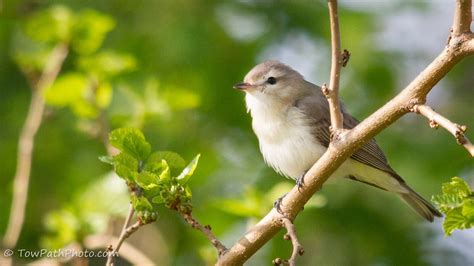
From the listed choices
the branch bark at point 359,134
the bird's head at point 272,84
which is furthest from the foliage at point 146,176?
the bird's head at point 272,84

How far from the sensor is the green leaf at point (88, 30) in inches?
179

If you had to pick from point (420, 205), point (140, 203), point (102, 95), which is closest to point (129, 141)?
point (140, 203)

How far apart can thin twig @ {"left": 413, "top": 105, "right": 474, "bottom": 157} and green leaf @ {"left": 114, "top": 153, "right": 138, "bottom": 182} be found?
0.98 m

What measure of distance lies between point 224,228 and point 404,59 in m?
2.66

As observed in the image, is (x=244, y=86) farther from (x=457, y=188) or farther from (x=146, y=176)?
(x=457, y=188)

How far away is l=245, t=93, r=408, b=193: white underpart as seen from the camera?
171 inches

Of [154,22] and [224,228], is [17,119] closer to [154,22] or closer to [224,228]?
[154,22]

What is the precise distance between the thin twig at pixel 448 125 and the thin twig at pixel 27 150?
7.32 feet

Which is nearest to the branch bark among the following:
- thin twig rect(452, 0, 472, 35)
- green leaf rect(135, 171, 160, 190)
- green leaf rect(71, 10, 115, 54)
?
thin twig rect(452, 0, 472, 35)

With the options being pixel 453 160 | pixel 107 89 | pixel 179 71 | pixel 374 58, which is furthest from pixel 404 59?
pixel 107 89

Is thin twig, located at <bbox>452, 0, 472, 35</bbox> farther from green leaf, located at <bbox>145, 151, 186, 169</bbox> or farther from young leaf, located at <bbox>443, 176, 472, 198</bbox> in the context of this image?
green leaf, located at <bbox>145, 151, 186, 169</bbox>

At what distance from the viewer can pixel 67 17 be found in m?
4.68

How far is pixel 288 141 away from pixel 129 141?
70.6 inches

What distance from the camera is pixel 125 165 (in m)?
2.72
